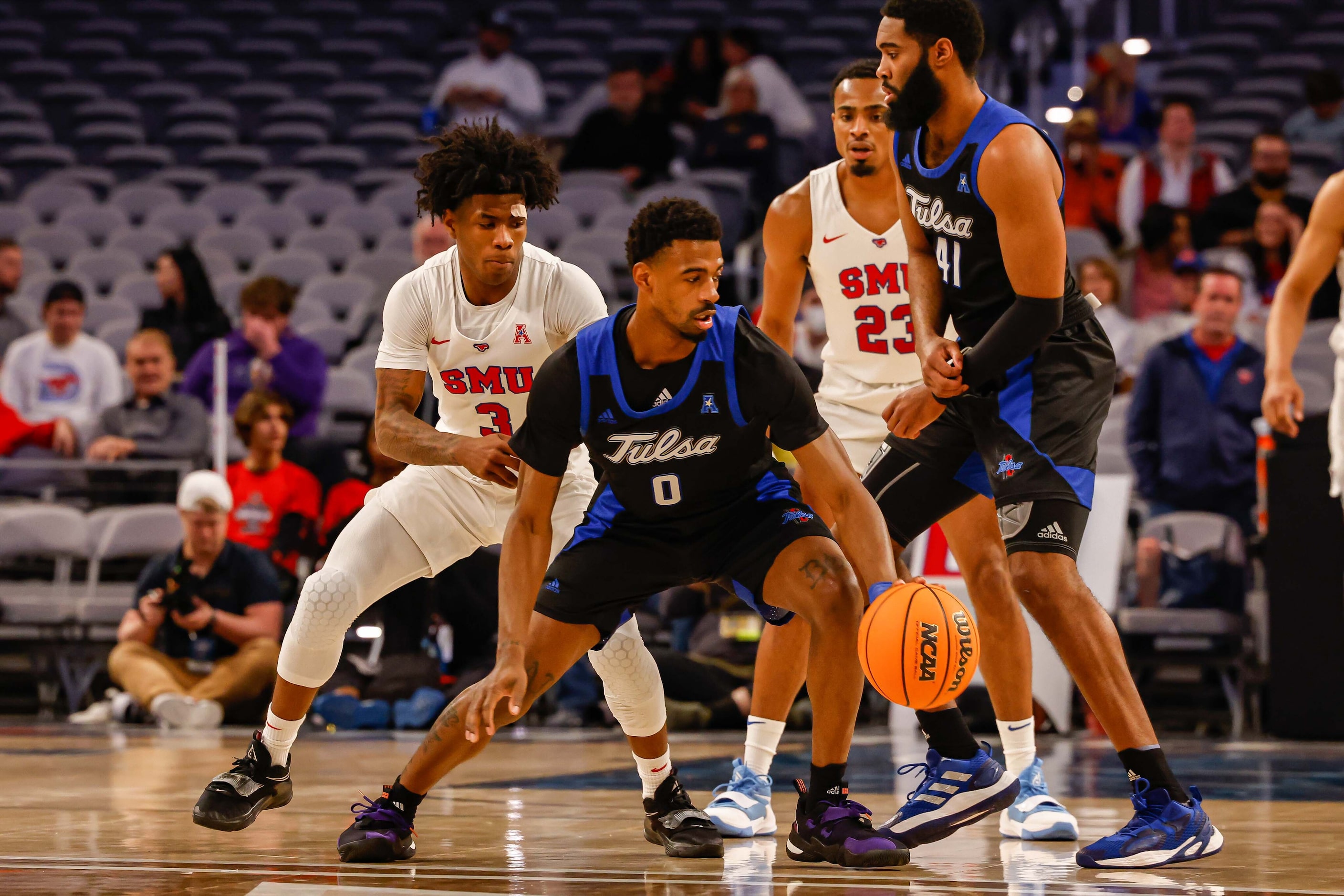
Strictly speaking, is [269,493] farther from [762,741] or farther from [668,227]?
[668,227]

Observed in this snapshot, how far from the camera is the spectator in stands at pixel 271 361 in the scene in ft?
31.5

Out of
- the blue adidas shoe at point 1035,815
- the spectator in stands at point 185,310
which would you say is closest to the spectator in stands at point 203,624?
the spectator in stands at point 185,310

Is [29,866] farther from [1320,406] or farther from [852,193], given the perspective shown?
[1320,406]

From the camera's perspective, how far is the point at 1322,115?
40.0 feet

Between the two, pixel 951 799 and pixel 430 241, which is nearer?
pixel 951 799

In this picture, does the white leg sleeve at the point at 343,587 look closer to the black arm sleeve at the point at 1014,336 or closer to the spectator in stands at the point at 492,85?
the black arm sleeve at the point at 1014,336

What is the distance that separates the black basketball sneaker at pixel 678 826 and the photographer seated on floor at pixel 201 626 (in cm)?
443

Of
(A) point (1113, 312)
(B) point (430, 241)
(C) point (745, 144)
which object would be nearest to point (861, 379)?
(B) point (430, 241)

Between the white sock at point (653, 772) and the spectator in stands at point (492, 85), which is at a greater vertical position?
the spectator in stands at point (492, 85)

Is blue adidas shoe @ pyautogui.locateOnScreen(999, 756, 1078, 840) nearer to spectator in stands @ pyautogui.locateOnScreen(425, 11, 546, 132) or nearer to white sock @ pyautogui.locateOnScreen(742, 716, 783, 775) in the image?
white sock @ pyautogui.locateOnScreen(742, 716, 783, 775)

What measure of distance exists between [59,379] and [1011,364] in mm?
7922

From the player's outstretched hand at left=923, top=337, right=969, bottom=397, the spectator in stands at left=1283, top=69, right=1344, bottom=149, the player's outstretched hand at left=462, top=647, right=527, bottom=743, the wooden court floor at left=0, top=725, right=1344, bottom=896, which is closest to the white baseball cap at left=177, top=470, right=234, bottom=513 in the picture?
the wooden court floor at left=0, top=725, right=1344, bottom=896

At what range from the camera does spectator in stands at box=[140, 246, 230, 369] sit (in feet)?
34.2

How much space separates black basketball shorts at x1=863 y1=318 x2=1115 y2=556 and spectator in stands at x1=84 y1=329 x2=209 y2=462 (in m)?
6.23
